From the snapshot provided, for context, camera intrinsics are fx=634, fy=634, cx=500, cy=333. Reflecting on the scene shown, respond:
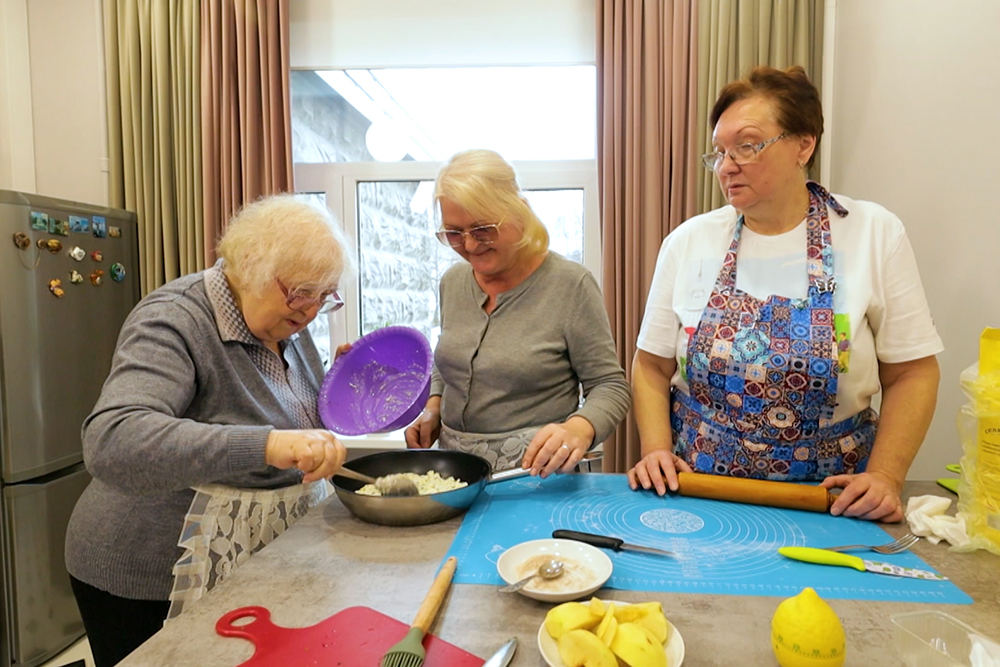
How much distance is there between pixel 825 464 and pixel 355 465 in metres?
0.98

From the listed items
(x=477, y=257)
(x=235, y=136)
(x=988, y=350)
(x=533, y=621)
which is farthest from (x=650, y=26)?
(x=533, y=621)

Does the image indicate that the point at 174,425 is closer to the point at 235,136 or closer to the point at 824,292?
the point at 824,292

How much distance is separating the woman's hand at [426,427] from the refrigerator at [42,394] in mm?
1564

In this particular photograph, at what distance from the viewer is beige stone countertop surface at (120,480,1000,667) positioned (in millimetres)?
765

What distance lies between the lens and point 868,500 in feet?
3.71

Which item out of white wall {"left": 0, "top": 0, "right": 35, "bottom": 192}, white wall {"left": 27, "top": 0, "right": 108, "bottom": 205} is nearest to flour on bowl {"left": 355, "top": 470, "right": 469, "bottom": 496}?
white wall {"left": 27, "top": 0, "right": 108, "bottom": 205}

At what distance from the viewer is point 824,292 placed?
1266 mm

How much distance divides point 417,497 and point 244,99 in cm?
227

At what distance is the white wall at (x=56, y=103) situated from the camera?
2.81 metres

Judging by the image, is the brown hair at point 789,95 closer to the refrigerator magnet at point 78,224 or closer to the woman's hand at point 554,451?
the woman's hand at point 554,451

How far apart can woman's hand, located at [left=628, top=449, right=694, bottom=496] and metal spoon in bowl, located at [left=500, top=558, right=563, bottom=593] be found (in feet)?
1.33

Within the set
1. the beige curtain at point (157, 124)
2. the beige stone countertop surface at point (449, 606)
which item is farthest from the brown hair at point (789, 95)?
the beige curtain at point (157, 124)

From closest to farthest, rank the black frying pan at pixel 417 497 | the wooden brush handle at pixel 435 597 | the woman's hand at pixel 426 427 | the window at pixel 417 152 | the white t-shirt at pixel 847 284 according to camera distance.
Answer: the wooden brush handle at pixel 435 597 < the black frying pan at pixel 417 497 < the white t-shirt at pixel 847 284 < the woman's hand at pixel 426 427 < the window at pixel 417 152

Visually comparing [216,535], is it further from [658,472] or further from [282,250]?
[658,472]
